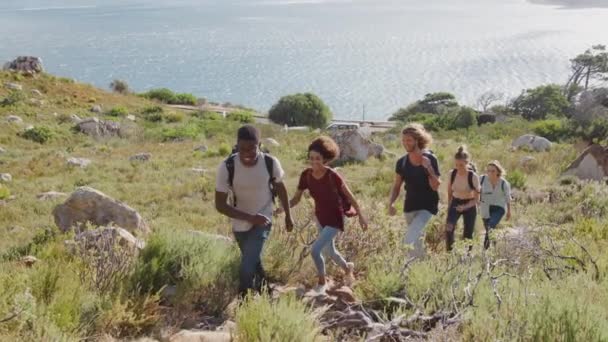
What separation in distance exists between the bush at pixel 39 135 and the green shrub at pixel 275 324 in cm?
1953

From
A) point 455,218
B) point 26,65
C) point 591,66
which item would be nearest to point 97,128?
point 26,65

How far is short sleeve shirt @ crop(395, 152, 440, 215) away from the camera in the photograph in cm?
589

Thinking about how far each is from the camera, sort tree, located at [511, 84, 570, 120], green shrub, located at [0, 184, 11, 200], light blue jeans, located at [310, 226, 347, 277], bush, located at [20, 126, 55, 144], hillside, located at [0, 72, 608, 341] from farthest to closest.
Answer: tree, located at [511, 84, 570, 120]
bush, located at [20, 126, 55, 144]
green shrub, located at [0, 184, 11, 200]
light blue jeans, located at [310, 226, 347, 277]
hillside, located at [0, 72, 608, 341]

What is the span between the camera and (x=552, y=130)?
27.3 meters

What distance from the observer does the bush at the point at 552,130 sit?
26531 millimetres

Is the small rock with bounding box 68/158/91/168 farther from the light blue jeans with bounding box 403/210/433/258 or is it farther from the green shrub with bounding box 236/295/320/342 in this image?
the green shrub with bounding box 236/295/320/342

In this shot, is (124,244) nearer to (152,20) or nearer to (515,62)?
(515,62)

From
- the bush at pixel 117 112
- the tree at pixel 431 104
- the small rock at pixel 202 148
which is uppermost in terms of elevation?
the small rock at pixel 202 148

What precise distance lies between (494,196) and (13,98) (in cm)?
2400

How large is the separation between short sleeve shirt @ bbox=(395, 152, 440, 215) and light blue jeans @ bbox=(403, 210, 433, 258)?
5cm

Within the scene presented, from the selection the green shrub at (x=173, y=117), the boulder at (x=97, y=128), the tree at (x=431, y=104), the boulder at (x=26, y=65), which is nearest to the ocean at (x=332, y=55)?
the tree at (x=431, y=104)

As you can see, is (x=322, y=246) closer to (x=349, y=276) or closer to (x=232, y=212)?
(x=349, y=276)

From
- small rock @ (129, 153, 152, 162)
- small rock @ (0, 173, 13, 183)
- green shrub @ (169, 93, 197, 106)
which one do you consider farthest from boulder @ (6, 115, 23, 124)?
green shrub @ (169, 93, 197, 106)

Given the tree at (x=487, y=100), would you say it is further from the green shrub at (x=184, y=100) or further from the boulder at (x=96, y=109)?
the boulder at (x=96, y=109)
